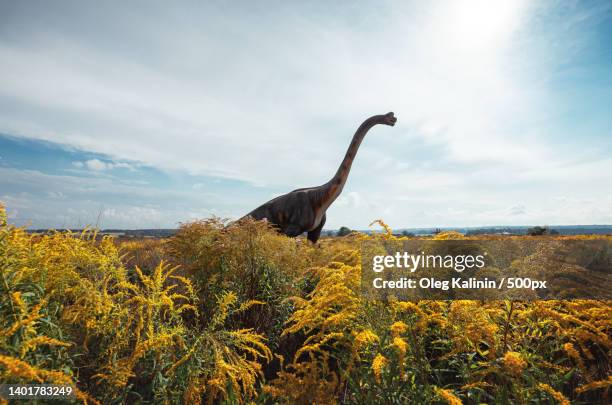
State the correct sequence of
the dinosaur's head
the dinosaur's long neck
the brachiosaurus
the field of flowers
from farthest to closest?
1. the dinosaur's head
2. the dinosaur's long neck
3. the brachiosaurus
4. the field of flowers

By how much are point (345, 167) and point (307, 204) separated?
1302mm

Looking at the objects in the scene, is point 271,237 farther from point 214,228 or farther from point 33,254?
point 33,254

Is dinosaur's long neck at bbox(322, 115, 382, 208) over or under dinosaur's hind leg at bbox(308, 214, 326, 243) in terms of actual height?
over

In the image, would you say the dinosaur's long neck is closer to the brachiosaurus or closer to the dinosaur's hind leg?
the brachiosaurus

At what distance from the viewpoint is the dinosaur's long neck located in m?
8.12

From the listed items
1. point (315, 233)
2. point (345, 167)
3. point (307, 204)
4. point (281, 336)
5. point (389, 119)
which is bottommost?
point (281, 336)

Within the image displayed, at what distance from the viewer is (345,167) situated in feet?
27.0

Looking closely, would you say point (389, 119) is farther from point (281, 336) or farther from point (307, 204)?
point (281, 336)

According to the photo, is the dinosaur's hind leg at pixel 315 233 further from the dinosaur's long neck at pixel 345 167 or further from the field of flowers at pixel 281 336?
the field of flowers at pixel 281 336

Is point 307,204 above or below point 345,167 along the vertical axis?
below

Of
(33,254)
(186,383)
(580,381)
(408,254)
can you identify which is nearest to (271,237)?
(408,254)

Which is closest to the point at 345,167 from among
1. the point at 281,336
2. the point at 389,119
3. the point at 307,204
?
the point at 307,204

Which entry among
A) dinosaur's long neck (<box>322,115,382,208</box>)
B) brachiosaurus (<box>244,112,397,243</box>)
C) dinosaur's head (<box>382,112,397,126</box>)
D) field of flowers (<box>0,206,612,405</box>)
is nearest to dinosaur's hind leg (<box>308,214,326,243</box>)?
brachiosaurus (<box>244,112,397,243</box>)

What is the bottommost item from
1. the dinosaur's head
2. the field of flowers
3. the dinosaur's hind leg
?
the field of flowers
